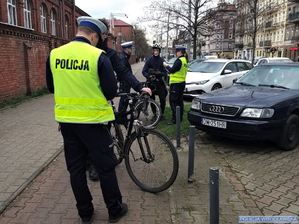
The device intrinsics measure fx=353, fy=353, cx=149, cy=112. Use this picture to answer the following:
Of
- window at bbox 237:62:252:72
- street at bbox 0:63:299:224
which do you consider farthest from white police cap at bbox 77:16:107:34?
window at bbox 237:62:252:72

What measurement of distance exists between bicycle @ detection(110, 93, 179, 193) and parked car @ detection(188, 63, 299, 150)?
1970 mm

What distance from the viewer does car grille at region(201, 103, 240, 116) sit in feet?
20.5

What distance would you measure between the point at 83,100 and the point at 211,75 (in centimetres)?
1077

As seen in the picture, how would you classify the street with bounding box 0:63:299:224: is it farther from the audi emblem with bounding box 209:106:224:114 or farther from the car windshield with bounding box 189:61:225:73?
the car windshield with bounding box 189:61:225:73

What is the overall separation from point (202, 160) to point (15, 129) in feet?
15.4

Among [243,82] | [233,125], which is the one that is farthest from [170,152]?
[243,82]

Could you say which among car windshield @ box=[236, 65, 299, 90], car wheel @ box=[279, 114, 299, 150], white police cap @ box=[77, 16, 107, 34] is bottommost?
car wheel @ box=[279, 114, 299, 150]

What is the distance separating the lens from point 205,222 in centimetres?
379

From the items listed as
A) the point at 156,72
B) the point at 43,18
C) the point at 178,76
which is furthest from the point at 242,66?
the point at 43,18

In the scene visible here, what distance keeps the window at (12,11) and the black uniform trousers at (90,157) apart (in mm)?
11566

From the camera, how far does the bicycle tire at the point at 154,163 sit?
439cm

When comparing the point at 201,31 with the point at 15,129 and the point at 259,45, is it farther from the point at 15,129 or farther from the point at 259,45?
the point at 259,45

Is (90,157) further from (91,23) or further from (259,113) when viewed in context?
(259,113)

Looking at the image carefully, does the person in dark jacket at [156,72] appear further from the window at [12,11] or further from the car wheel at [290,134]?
the window at [12,11]
